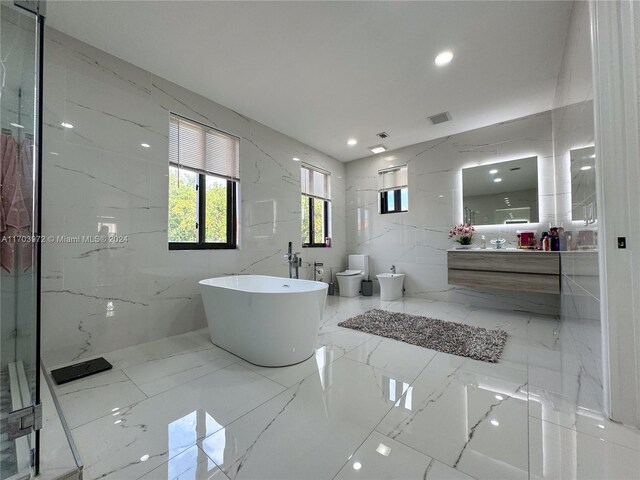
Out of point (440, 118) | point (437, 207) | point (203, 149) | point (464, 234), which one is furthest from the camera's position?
point (437, 207)

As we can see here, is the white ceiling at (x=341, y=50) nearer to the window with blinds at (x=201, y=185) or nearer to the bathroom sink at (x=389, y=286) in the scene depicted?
the window with blinds at (x=201, y=185)

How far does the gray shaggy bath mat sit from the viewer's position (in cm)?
211

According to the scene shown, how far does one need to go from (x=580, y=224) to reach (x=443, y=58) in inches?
67.3

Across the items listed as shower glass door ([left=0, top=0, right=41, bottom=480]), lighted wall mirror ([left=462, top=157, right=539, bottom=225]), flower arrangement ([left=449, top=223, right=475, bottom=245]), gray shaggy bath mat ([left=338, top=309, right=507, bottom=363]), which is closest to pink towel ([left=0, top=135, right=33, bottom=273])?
shower glass door ([left=0, top=0, right=41, bottom=480])

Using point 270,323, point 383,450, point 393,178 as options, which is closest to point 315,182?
point 393,178

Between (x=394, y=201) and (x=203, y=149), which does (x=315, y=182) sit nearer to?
(x=394, y=201)

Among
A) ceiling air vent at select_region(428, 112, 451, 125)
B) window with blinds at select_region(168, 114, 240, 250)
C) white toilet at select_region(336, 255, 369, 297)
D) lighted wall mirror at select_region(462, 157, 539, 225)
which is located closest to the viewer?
window with blinds at select_region(168, 114, 240, 250)

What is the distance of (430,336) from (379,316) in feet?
2.34

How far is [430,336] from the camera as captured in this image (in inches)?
95.4

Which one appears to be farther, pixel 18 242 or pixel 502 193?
pixel 502 193

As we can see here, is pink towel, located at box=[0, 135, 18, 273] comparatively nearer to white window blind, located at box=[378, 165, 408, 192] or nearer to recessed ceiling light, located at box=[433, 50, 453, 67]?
recessed ceiling light, located at box=[433, 50, 453, 67]

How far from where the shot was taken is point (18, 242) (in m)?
1.36

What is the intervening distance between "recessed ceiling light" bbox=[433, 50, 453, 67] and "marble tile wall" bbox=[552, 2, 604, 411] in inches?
30.1

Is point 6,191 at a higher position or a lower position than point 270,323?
higher
